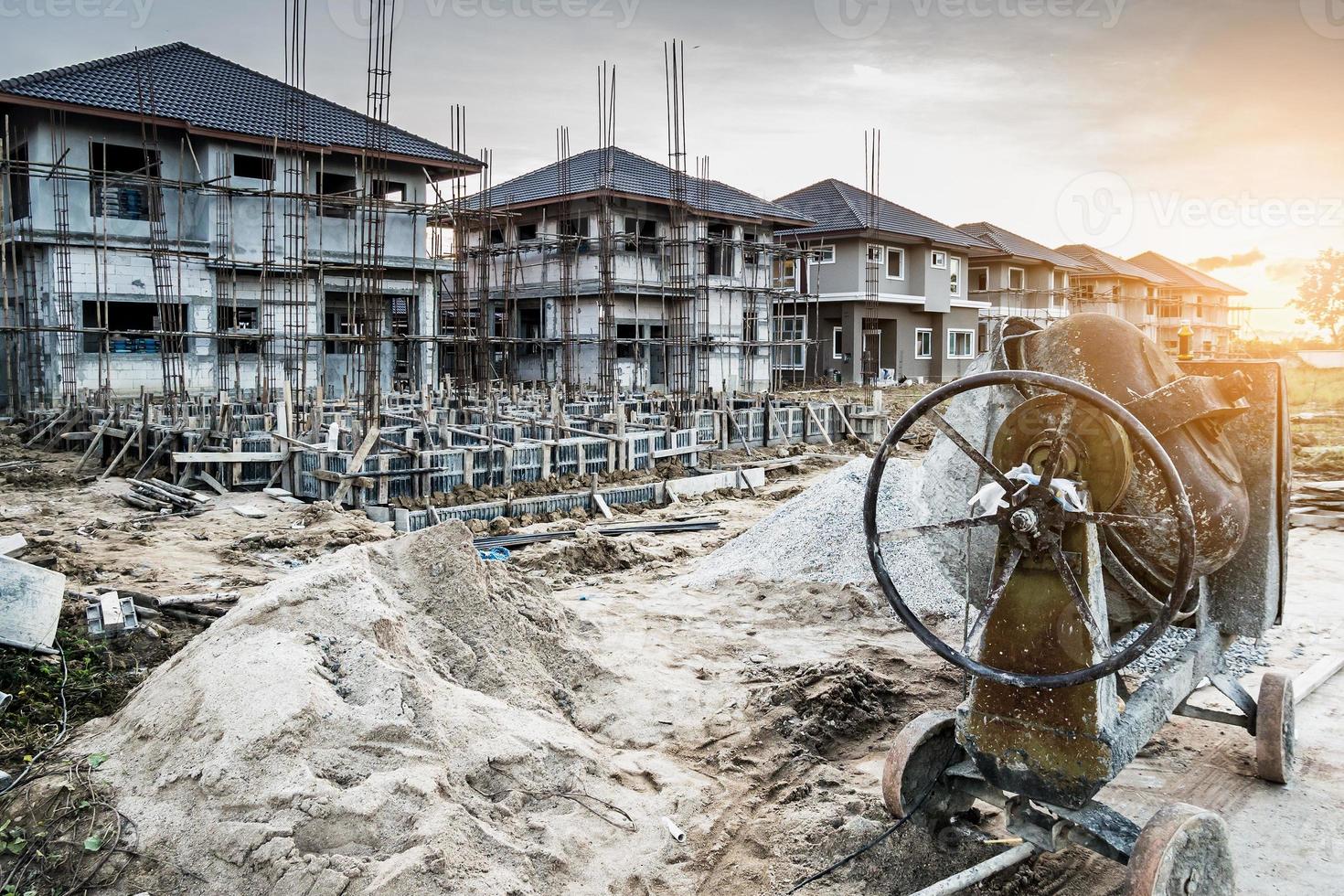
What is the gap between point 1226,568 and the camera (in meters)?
4.99

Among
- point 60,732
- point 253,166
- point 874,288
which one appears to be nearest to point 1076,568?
point 60,732

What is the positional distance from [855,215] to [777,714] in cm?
3615

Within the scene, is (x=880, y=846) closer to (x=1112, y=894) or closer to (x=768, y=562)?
(x=1112, y=894)

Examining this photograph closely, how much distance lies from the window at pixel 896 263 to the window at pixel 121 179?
27.1 metres

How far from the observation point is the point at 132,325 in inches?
1011

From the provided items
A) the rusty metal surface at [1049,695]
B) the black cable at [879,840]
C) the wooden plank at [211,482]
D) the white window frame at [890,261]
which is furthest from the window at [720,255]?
the rusty metal surface at [1049,695]

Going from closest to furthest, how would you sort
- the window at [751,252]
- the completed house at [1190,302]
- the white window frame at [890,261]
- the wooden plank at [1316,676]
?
the wooden plank at [1316,676] → the window at [751,252] → the white window frame at [890,261] → the completed house at [1190,302]

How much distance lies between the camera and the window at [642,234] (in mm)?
32650

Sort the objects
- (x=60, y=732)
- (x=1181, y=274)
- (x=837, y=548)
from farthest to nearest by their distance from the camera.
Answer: (x=1181, y=274) → (x=837, y=548) → (x=60, y=732)

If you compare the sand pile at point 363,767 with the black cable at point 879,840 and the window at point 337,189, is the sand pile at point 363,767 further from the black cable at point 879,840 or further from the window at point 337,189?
the window at point 337,189

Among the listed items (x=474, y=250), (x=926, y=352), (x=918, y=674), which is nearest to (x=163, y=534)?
(x=918, y=674)

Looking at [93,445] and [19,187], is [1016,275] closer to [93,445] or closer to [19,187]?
[19,187]

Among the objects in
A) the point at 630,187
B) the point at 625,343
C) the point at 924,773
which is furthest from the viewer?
the point at 625,343

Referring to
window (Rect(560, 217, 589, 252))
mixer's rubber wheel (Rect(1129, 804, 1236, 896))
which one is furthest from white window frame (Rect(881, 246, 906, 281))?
mixer's rubber wheel (Rect(1129, 804, 1236, 896))
